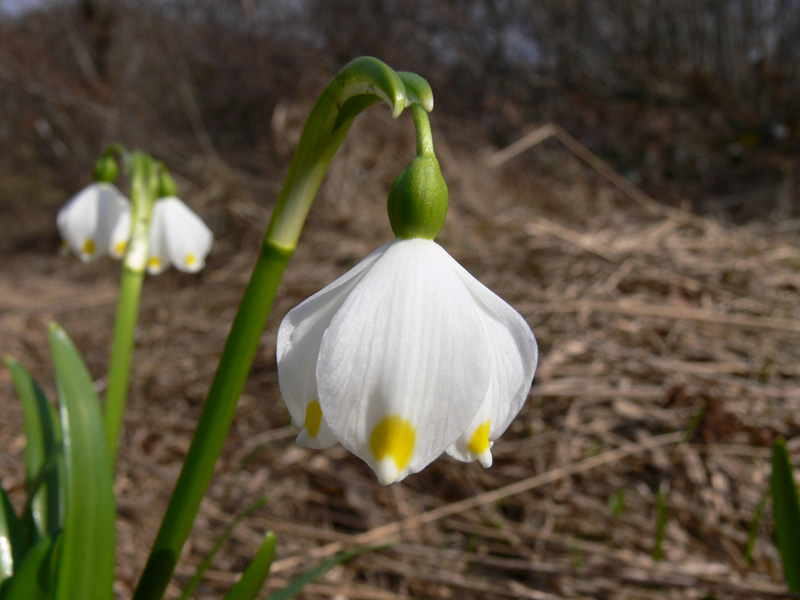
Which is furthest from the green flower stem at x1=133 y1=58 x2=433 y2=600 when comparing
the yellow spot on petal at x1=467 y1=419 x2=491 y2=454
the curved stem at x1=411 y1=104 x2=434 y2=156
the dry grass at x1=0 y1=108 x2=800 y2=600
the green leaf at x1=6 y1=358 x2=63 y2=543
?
the dry grass at x1=0 y1=108 x2=800 y2=600

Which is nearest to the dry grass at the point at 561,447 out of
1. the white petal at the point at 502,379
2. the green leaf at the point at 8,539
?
the green leaf at the point at 8,539

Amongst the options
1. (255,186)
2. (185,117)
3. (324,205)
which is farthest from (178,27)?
(324,205)

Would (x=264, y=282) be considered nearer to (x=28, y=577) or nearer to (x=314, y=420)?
(x=314, y=420)

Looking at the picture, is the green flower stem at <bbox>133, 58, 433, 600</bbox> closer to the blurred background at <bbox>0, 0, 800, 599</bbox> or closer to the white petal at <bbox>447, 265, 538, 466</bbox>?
the white petal at <bbox>447, 265, 538, 466</bbox>

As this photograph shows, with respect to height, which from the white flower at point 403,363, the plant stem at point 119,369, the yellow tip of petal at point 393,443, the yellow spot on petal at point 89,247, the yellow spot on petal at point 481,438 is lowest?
the yellow tip of petal at point 393,443

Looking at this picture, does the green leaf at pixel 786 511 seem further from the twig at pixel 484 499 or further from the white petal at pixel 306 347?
the white petal at pixel 306 347
